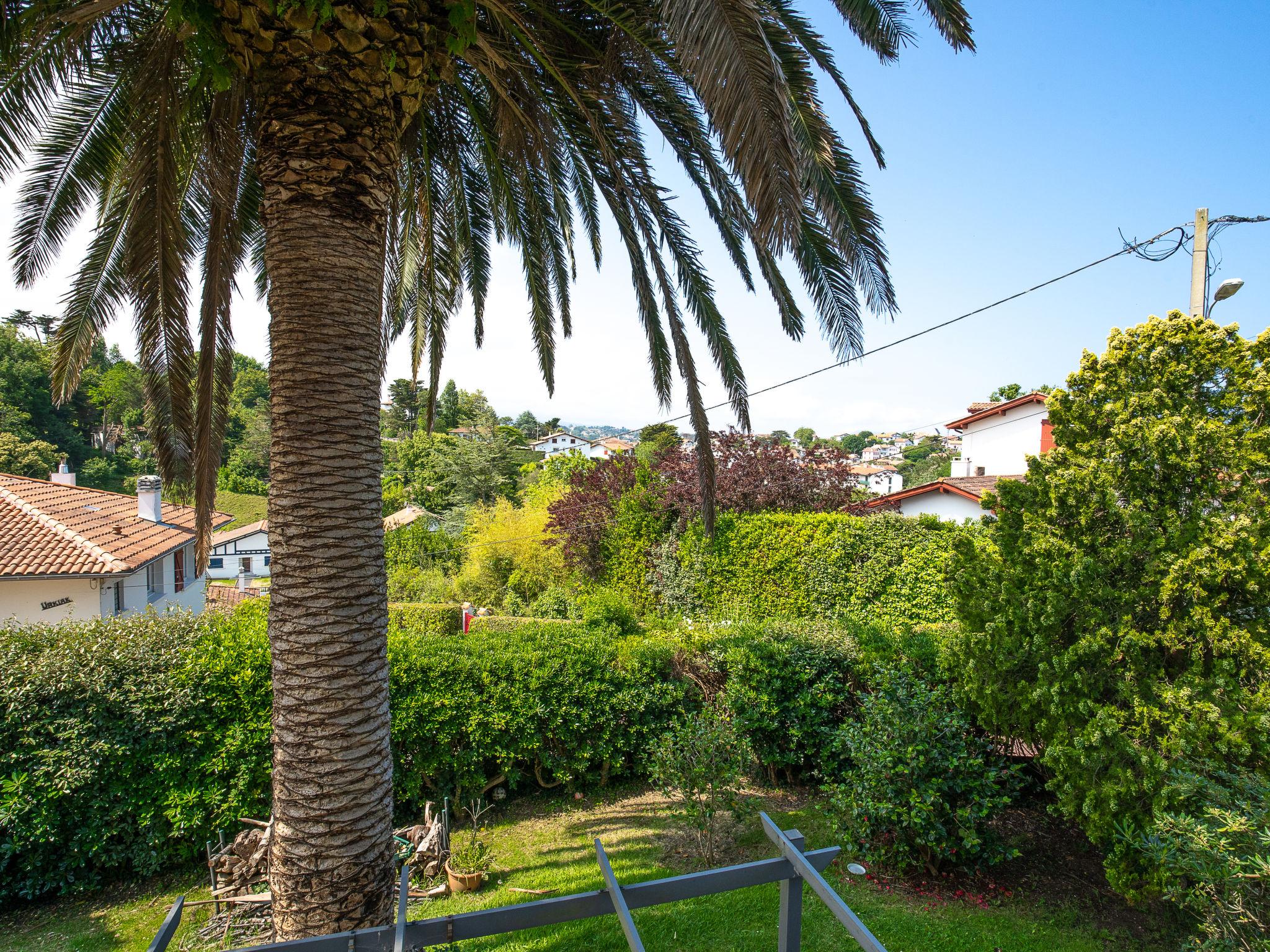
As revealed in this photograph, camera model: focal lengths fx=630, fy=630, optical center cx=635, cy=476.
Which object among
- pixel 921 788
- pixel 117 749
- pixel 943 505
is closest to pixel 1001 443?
pixel 943 505

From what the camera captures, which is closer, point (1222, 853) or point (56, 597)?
point (1222, 853)

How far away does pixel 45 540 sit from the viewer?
527 inches

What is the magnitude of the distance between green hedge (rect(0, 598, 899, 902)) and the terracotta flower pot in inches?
50.5

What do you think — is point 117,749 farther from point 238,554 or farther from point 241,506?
point 241,506

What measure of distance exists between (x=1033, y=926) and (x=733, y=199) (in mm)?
5480

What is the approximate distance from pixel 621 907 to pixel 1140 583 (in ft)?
14.8

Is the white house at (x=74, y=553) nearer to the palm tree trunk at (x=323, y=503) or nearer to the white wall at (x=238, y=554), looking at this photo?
the palm tree trunk at (x=323, y=503)

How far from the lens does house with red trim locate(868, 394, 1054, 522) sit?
19281mm

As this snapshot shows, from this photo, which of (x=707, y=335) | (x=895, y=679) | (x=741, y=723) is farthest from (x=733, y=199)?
(x=741, y=723)

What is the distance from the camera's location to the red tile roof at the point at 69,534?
12.7 metres

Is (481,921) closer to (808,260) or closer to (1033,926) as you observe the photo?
(808,260)

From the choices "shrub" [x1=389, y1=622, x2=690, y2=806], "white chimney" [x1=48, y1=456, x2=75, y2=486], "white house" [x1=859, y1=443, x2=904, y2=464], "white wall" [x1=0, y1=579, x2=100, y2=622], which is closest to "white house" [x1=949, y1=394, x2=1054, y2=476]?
"shrub" [x1=389, y1=622, x2=690, y2=806]

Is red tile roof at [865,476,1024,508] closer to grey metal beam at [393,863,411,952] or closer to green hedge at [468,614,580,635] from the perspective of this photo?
green hedge at [468,614,580,635]

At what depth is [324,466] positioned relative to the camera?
2.83 metres
